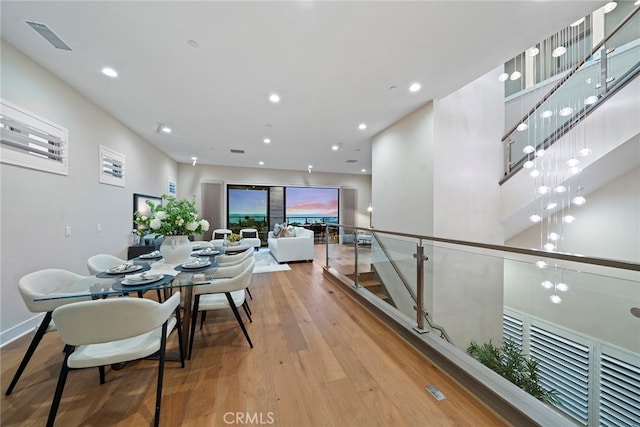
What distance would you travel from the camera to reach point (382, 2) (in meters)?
1.76

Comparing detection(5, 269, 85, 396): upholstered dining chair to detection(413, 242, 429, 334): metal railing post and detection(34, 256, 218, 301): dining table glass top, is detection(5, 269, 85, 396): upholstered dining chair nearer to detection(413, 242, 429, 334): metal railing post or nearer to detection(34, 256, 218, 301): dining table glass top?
detection(34, 256, 218, 301): dining table glass top

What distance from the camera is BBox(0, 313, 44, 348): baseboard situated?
214 cm

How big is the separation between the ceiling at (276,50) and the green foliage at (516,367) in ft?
10.4

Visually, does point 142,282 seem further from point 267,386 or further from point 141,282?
point 267,386

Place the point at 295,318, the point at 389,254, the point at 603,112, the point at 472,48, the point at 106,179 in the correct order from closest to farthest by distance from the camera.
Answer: the point at 472,48 < the point at 295,318 < the point at 603,112 < the point at 389,254 < the point at 106,179

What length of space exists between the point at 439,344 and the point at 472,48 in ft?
9.69

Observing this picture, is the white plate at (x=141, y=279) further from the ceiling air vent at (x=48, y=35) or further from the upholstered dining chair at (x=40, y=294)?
the ceiling air vent at (x=48, y=35)

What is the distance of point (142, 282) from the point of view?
5.82 ft

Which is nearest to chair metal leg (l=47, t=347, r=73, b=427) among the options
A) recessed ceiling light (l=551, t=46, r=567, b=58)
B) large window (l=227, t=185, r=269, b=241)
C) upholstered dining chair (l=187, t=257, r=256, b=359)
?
upholstered dining chair (l=187, t=257, r=256, b=359)

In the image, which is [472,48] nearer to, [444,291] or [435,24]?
[435,24]

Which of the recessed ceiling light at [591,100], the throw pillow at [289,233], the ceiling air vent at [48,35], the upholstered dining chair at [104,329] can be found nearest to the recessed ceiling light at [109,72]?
the ceiling air vent at [48,35]

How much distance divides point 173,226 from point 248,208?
603 cm

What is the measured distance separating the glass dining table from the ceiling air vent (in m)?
2.32

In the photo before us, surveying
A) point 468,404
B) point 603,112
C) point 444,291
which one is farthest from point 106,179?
point 603,112
